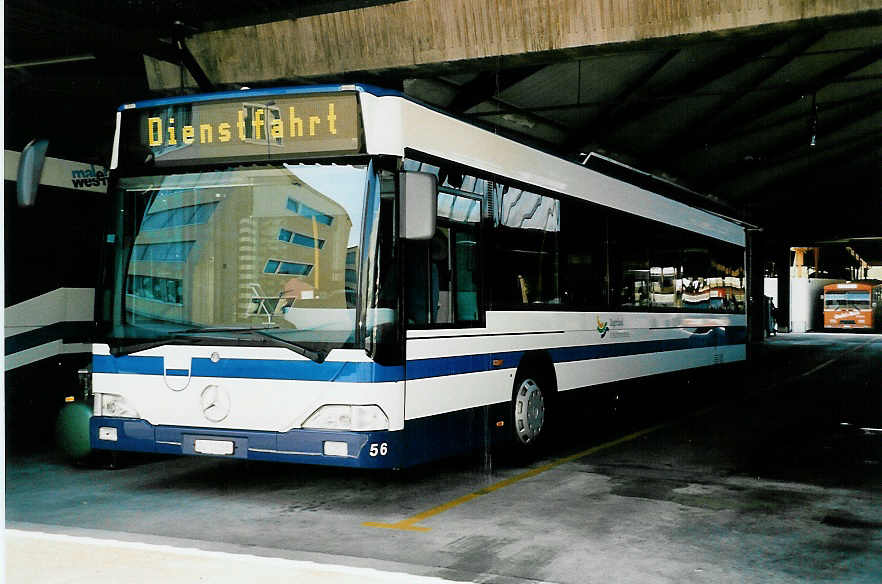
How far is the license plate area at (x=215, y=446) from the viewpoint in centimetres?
760

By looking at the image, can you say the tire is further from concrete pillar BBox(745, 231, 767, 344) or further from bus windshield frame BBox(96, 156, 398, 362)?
concrete pillar BBox(745, 231, 767, 344)

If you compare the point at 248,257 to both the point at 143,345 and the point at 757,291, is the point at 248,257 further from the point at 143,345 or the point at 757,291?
the point at 757,291

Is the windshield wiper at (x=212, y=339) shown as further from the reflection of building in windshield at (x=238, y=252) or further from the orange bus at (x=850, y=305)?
the orange bus at (x=850, y=305)

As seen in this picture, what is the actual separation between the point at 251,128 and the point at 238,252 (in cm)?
100

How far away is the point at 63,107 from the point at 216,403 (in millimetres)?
7566

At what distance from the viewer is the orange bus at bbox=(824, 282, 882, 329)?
55094 mm

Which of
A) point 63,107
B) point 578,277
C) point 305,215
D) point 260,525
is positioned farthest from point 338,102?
point 63,107

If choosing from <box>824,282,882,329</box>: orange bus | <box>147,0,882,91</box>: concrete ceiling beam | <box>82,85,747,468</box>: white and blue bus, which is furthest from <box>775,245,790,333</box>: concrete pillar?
<box>82,85,747,468</box>: white and blue bus

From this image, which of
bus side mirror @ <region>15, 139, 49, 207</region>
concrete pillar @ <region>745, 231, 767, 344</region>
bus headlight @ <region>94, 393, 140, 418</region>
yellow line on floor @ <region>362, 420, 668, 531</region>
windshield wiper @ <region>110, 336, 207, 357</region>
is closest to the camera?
bus side mirror @ <region>15, 139, 49, 207</region>

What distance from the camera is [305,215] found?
24.8 ft

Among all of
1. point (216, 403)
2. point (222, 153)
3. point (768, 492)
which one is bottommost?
point (768, 492)

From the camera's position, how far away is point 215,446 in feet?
25.2

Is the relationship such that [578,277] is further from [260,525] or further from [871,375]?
[871,375]

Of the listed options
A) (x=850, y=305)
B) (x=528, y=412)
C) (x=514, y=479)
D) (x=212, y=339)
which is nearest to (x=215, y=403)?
(x=212, y=339)
